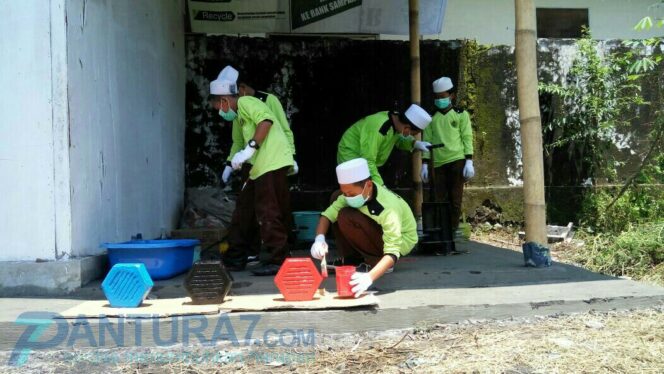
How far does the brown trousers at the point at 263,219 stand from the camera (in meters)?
4.09

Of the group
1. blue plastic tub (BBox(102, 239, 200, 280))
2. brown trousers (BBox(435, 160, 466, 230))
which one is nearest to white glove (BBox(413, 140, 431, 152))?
brown trousers (BBox(435, 160, 466, 230))

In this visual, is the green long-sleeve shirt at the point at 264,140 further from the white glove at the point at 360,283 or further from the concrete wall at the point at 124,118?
the white glove at the point at 360,283

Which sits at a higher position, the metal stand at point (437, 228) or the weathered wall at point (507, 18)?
the weathered wall at point (507, 18)

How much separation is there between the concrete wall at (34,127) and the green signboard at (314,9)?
346 cm

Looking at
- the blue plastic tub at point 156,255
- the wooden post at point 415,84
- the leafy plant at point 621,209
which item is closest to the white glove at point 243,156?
the blue plastic tub at point 156,255

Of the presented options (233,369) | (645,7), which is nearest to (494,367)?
(233,369)

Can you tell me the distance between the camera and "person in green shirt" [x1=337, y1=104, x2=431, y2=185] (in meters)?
4.76

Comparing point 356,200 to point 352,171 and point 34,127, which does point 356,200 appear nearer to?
point 352,171

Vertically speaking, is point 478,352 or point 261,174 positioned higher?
point 261,174

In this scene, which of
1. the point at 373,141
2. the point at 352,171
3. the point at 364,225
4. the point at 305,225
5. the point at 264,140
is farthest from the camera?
the point at 305,225

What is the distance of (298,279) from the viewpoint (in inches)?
125

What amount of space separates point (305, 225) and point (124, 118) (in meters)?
1.91

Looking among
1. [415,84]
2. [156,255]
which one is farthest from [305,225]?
[156,255]

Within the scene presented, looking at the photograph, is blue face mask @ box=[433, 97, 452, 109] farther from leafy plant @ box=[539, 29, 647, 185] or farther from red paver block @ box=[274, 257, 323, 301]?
red paver block @ box=[274, 257, 323, 301]
